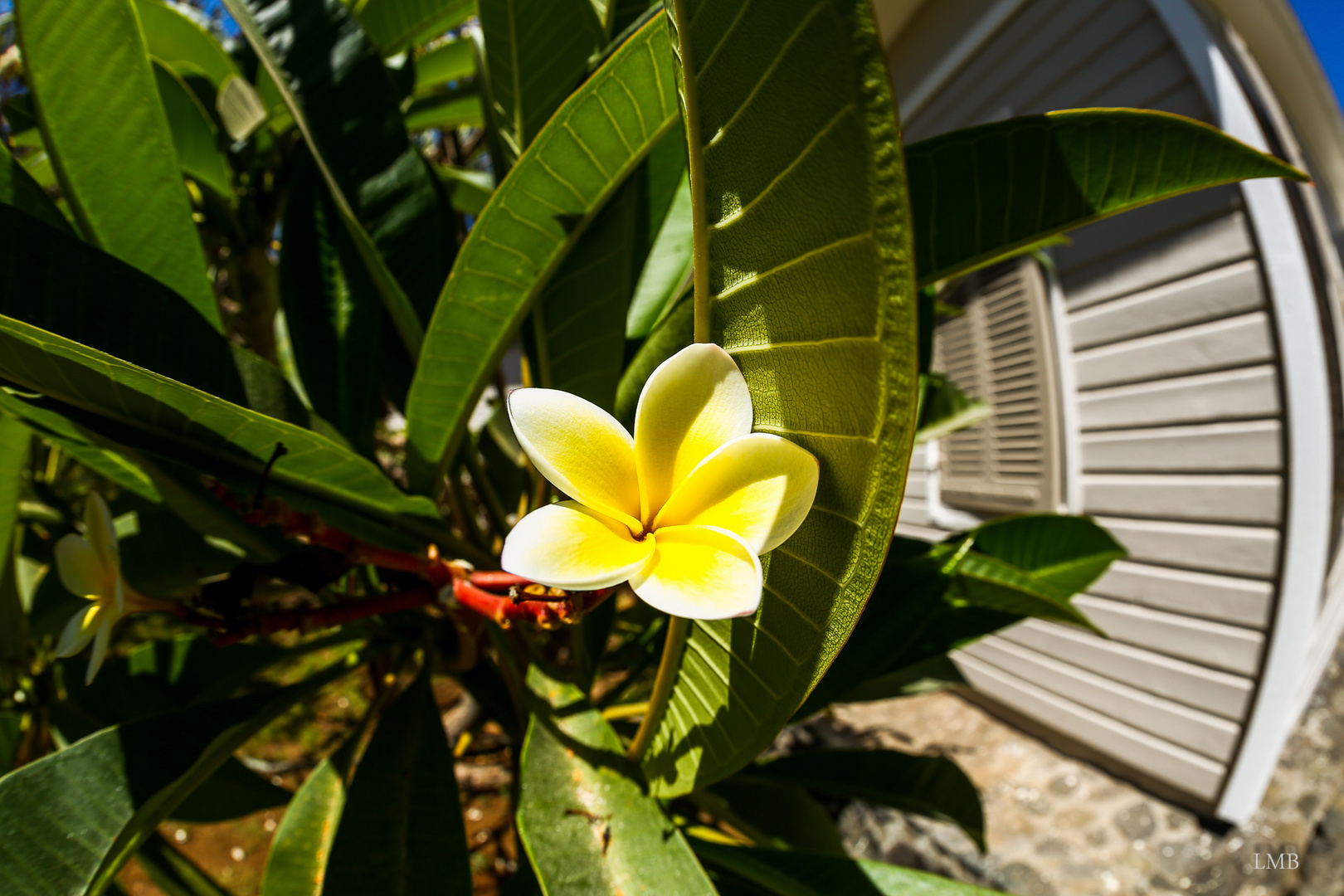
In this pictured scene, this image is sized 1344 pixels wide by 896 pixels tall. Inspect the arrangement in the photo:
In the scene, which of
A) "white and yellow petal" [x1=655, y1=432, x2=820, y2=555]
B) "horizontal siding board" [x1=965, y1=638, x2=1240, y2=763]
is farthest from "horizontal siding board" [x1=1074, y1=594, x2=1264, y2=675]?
"white and yellow petal" [x1=655, y1=432, x2=820, y2=555]

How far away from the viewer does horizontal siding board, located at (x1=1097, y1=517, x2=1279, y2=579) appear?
6.25 ft

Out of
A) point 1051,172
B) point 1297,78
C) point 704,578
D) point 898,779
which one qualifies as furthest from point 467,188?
point 1297,78

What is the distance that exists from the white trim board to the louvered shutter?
670mm

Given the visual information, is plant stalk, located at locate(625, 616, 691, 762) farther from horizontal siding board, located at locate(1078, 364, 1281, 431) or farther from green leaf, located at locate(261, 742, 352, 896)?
horizontal siding board, located at locate(1078, 364, 1281, 431)

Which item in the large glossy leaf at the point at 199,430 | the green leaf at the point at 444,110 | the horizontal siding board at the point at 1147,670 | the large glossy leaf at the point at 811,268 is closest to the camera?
the large glossy leaf at the point at 811,268

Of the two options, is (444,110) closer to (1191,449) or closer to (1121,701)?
(1191,449)

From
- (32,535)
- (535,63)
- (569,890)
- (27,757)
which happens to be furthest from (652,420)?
(32,535)

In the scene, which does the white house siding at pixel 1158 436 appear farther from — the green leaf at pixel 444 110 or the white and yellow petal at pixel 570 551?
the white and yellow petal at pixel 570 551

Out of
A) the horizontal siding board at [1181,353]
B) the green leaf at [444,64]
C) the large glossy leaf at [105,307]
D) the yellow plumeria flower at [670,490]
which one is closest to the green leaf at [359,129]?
the large glossy leaf at [105,307]

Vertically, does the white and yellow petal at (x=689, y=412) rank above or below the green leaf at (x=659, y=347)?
below

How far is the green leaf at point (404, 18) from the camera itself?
2.84ft

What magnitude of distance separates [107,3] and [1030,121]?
2.06 ft

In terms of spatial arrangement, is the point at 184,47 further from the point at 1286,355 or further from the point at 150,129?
the point at 1286,355

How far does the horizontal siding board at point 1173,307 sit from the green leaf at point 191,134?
242 centimetres
